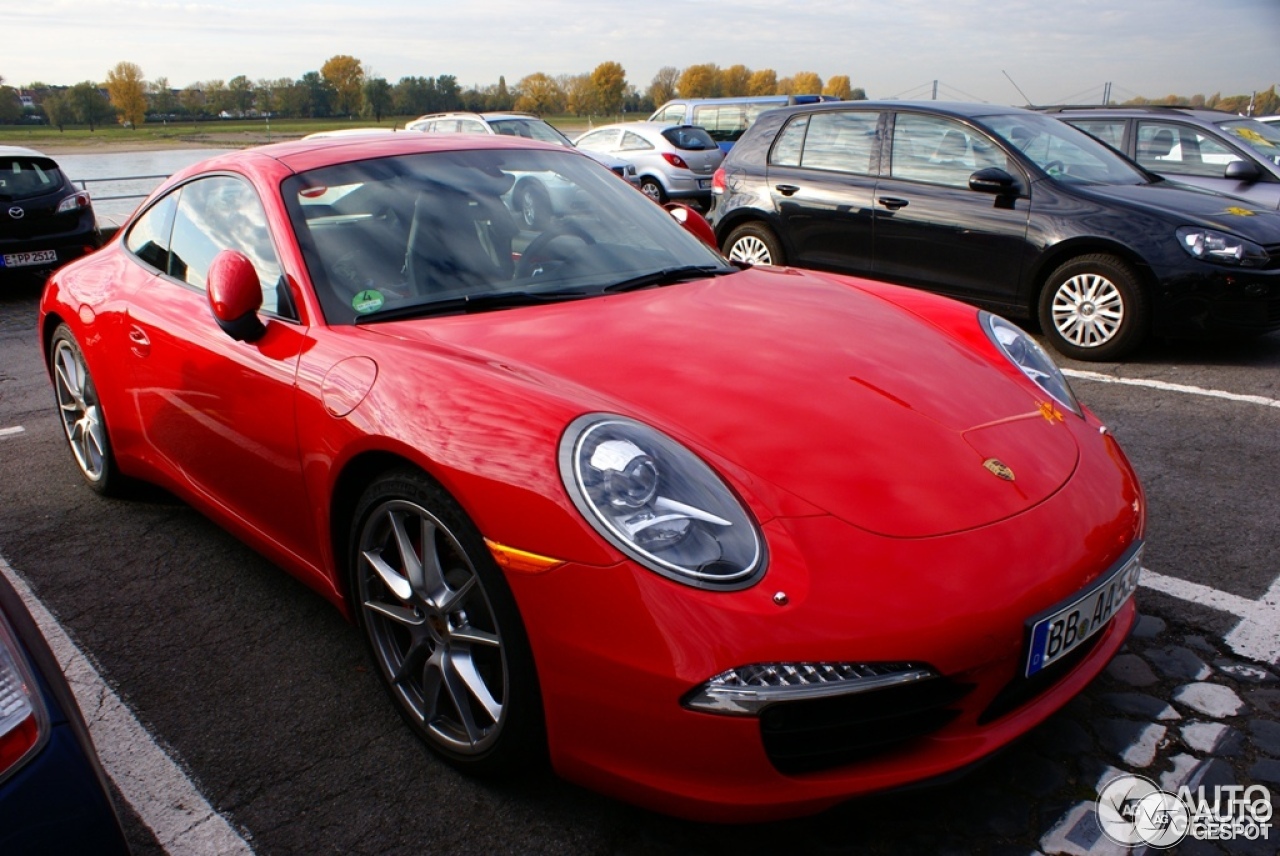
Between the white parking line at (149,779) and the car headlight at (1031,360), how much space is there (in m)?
2.21

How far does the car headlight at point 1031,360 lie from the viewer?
2.67 meters

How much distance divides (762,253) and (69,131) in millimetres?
54547

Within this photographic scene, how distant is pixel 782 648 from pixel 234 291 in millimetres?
1734

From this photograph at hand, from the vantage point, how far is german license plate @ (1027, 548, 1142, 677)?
1915 millimetres

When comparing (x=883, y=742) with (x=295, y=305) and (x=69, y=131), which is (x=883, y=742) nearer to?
(x=295, y=305)

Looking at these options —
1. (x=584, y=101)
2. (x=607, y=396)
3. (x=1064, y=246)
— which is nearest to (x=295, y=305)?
(x=607, y=396)

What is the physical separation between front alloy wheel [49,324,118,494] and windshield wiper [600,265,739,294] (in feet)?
7.16

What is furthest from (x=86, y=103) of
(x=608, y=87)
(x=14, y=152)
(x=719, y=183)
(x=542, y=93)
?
(x=608, y=87)

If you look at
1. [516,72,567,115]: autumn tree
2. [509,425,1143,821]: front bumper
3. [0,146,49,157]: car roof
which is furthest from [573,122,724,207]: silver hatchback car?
[516,72,567,115]: autumn tree

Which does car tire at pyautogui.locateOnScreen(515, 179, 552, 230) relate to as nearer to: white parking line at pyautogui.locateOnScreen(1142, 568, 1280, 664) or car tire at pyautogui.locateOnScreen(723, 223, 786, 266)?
white parking line at pyautogui.locateOnScreen(1142, 568, 1280, 664)

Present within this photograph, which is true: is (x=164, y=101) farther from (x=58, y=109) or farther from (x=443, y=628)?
(x=443, y=628)

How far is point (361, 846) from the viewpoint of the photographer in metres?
2.11

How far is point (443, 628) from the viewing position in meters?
2.26

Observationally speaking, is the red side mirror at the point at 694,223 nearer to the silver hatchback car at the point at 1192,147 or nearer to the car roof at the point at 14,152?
the silver hatchback car at the point at 1192,147
